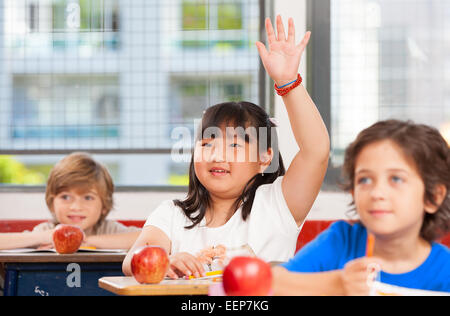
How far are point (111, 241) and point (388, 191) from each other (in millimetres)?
1517

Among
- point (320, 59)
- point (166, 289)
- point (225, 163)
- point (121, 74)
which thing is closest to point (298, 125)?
point (225, 163)

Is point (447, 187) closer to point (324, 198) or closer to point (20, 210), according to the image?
point (324, 198)

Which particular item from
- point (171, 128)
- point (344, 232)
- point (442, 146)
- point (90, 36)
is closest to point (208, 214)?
point (344, 232)

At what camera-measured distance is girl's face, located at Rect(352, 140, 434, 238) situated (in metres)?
1.06

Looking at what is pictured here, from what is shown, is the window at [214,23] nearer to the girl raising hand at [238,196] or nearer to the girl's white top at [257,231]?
the girl raising hand at [238,196]

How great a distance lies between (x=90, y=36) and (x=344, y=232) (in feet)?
8.48

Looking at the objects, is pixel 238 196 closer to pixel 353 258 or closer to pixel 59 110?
pixel 353 258

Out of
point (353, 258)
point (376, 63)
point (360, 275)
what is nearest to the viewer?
point (360, 275)

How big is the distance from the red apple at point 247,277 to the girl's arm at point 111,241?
1.43 m

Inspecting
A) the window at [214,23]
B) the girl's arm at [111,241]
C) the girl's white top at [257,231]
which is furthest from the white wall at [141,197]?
the girl's white top at [257,231]

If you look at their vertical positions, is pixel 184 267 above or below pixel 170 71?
below

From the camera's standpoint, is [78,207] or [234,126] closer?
[234,126]

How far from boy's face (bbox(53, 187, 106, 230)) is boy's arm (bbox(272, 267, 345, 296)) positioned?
5.33ft

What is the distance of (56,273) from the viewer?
211 cm
